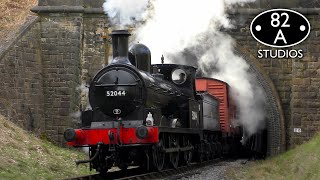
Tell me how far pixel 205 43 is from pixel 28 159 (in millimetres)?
9408

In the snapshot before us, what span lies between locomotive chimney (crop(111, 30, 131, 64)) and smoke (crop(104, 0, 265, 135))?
181 inches

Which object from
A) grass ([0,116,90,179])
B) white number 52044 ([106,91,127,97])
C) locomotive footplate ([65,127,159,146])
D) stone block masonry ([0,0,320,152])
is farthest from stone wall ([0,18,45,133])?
white number 52044 ([106,91,127,97])

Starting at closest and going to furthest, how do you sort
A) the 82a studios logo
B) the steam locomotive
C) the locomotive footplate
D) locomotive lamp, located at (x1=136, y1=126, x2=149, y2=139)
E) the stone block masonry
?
locomotive lamp, located at (x1=136, y1=126, x2=149, y2=139)
the locomotive footplate
the steam locomotive
the stone block masonry
the 82a studios logo

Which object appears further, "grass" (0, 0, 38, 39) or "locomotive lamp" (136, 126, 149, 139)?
"grass" (0, 0, 38, 39)

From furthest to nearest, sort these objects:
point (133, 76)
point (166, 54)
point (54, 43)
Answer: point (54, 43)
point (166, 54)
point (133, 76)

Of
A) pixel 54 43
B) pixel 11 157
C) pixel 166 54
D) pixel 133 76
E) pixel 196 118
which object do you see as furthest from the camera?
pixel 54 43

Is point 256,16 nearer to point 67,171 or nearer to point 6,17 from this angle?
point 6,17

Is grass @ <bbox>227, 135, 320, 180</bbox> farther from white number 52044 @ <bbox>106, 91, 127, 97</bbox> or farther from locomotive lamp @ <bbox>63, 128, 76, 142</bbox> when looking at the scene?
locomotive lamp @ <bbox>63, 128, 76, 142</bbox>

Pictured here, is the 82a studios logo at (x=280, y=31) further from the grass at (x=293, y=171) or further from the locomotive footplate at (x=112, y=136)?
the locomotive footplate at (x=112, y=136)

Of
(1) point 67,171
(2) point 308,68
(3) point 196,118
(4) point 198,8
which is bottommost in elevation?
(1) point 67,171

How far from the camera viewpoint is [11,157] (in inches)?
550

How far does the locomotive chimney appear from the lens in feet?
42.6

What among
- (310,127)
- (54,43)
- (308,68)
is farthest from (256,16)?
(54,43)

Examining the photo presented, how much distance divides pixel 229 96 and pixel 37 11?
303 inches
